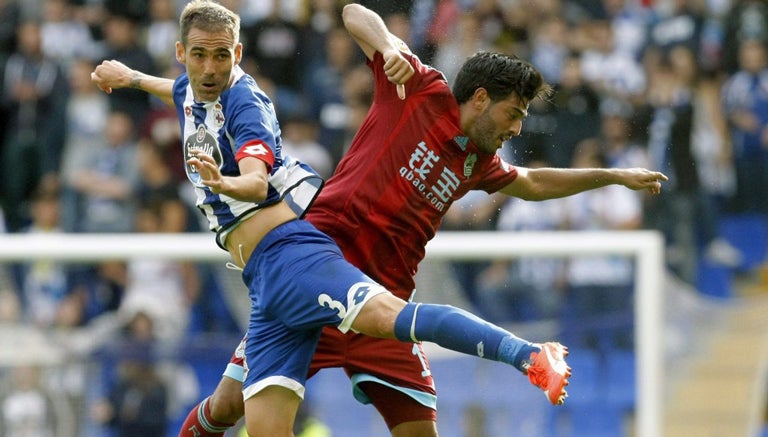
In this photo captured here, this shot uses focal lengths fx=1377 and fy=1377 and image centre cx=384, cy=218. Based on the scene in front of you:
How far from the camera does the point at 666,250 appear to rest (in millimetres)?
11727

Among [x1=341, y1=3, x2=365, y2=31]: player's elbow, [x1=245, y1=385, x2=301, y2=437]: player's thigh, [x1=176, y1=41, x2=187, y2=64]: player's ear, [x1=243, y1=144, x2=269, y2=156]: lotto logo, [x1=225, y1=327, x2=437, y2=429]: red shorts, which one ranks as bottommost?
[x1=245, y1=385, x2=301, y2=437]: player's thigh

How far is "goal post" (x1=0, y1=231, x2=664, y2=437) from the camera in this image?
34.2 ft

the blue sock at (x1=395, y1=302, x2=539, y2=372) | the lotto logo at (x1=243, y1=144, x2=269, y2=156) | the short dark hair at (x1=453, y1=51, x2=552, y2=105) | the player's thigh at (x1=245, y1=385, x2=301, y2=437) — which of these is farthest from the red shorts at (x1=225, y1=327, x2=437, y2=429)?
the short dark hair at (x1=453, y1=51, x2=552, y2=105)

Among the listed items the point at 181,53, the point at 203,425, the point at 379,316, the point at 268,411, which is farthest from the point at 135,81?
the point at 379,316

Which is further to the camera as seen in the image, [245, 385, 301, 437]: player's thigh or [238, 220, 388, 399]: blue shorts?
[245, 385, 301, 437]: player's thigh

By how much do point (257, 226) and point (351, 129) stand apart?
615 centimetres

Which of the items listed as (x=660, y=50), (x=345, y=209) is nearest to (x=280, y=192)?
(x=345, y=209)

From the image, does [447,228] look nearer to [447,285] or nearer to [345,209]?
[447,285]

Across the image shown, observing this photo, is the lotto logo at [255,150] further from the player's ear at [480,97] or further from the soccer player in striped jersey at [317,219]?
the player's ear at [480,97]

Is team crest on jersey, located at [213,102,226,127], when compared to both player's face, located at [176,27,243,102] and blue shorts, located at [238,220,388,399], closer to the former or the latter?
player's face, located at [176,27,243,102]

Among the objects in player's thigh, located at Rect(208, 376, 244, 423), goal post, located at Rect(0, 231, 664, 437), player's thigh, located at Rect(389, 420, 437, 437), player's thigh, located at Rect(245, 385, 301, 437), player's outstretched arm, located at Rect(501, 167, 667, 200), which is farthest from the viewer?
goal post, located at Rect(0, 231, 664, 437)

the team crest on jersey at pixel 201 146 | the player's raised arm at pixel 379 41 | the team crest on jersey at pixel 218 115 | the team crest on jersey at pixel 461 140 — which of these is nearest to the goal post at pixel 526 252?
the team crest on jersey at pixel 461 140

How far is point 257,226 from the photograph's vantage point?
19.7ft

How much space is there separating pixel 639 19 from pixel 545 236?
387 centimetres
